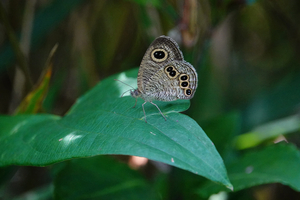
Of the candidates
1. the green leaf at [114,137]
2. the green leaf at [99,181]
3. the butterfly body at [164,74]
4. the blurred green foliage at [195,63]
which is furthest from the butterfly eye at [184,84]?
the green leaf at [99,181]

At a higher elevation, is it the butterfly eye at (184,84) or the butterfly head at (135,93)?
the butterfly eye at (184,84)

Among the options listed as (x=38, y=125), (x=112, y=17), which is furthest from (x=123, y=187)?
(x=112, y=17)

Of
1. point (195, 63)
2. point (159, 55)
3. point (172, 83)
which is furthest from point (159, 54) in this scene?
point (195, 63)

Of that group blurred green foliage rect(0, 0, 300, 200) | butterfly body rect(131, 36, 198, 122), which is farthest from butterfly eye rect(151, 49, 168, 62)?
blurred green foliage rect(0, 0, 300, 200)

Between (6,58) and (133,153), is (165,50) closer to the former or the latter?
(133,153)

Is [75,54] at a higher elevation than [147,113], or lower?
lower

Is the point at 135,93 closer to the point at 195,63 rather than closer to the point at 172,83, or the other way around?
the point at 172,83

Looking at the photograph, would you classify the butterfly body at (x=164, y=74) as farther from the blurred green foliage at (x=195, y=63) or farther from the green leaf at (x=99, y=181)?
the green leaf at (x=99, y=181)
